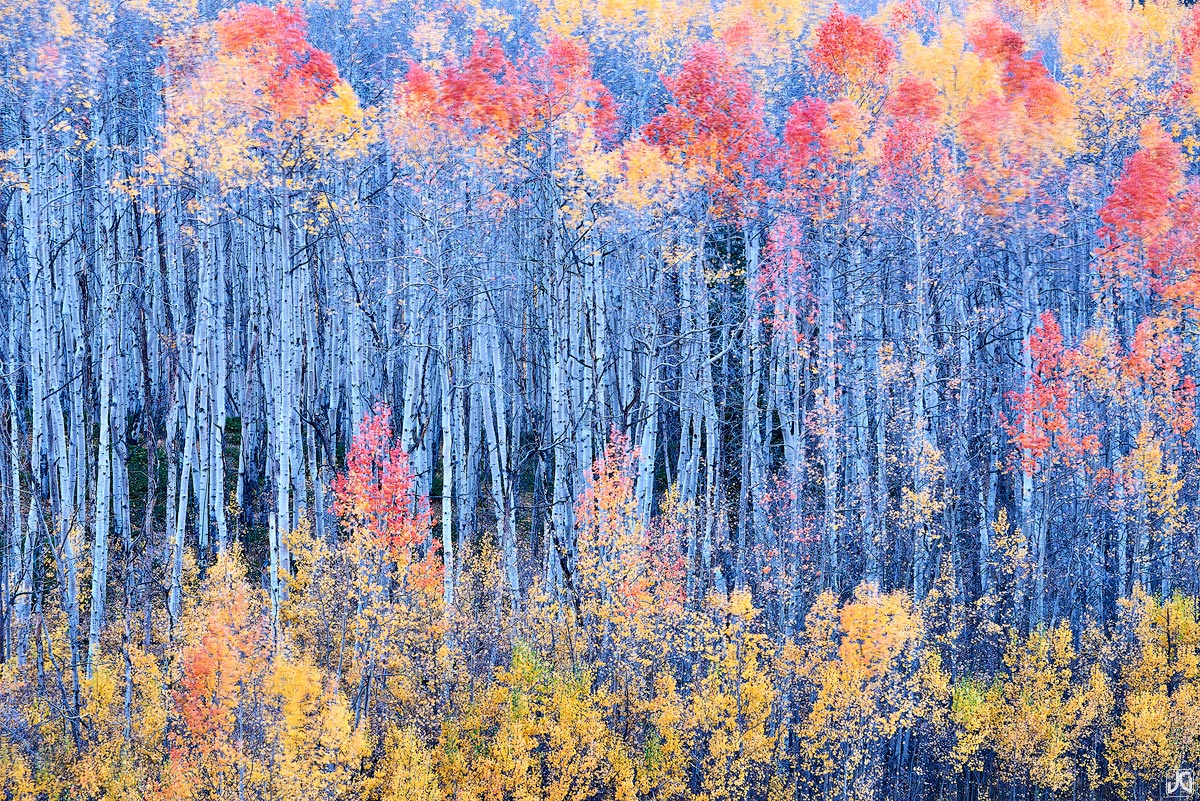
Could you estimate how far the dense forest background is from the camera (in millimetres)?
15992

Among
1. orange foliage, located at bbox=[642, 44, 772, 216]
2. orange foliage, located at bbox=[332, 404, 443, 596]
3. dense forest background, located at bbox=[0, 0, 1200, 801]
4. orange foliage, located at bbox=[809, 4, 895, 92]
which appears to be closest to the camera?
dense forest background, located at bbox=[0, 0, 1200, 801]

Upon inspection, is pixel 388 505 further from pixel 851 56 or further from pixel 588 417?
pixel 851 56

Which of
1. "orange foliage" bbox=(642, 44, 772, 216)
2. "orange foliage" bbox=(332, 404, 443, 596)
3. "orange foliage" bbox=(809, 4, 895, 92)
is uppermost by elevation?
"orange foliage" bbox=(809, 4, 895, 92)

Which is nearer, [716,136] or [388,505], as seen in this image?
[388,505]

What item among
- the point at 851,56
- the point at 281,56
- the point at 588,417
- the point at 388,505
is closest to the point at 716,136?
the point at 851,56

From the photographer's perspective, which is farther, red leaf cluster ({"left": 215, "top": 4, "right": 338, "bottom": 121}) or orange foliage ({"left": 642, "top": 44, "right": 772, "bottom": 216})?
orange foliage ({"left": 642, "top": 44, "right": 772, "bottom": 216})

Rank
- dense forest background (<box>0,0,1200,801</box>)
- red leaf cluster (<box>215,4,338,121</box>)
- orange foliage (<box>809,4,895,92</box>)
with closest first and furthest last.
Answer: dense forest background (<box>0,0,1200,801</box>) < red leaf cluster (<box>215,4,338,121</box>) < orange foliage (<box>809,4,895,92</box>)

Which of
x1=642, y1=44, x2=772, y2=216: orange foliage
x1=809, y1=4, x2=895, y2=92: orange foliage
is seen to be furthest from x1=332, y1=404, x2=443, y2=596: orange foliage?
x1=809, y1=4, x2=895, y2=92: orange foliage

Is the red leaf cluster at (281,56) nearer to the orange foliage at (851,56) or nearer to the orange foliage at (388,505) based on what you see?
the orange foliage at (388,505)

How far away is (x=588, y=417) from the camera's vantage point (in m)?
18.9

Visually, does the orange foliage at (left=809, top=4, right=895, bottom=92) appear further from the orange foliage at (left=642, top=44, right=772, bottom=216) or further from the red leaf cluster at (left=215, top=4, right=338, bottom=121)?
the red leaf cluster at (left=215, top=4, right=338, bottom=121)

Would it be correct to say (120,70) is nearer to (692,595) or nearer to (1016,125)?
(692,595)

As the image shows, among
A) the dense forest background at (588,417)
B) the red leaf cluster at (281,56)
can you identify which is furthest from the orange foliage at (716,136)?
the red leaf cluster at (281,56)

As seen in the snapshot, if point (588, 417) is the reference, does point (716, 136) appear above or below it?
above
